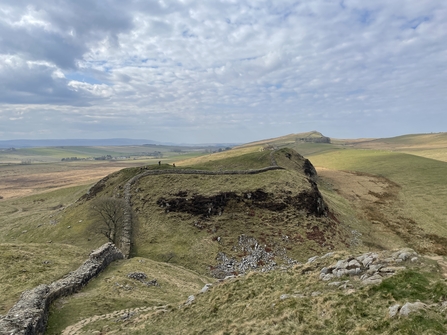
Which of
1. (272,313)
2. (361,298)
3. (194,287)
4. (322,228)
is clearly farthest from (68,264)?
(322,228)

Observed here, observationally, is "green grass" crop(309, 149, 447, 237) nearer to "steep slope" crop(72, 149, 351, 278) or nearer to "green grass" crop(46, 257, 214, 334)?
"steep slope" crop(72, 149, 351, 278)

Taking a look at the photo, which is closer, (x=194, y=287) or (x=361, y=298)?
(x=361, y=298)

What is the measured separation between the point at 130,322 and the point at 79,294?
27.0 feet

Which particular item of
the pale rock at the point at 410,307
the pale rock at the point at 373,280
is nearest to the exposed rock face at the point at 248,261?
the pale rock at the point at 373,280

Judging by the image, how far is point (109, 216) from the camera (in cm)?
4878

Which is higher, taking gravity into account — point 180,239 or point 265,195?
point 265,195

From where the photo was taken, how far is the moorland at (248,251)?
47.0 ft

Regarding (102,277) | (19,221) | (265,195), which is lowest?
(19,221)

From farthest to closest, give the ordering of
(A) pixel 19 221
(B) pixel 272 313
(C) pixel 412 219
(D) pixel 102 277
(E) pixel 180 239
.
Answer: (A) pixel 19 221 → (C) pixel 412 219 → (E) pixel 180 239 → (D) pixel 102 277 → (B) pixel 272 313

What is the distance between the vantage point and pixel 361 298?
559 inches

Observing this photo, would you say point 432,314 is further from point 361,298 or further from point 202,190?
point 202,190

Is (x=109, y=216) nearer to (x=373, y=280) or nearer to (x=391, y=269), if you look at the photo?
(x=373, y=280)

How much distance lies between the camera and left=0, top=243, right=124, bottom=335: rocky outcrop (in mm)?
16625

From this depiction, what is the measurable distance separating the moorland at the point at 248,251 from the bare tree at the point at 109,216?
1209 mm
